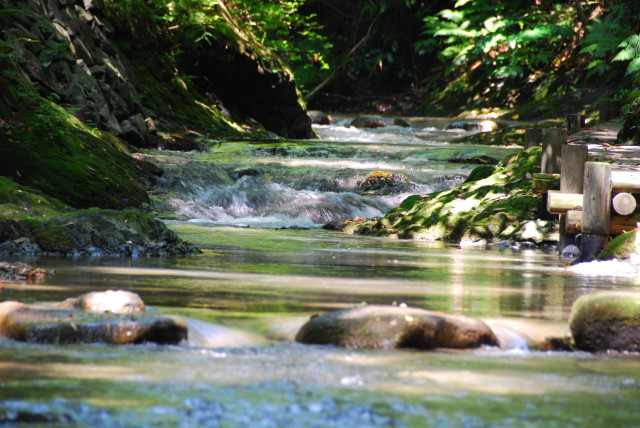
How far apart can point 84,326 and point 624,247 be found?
16.7 ft

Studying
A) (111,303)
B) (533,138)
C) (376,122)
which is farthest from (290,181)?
(376,122)

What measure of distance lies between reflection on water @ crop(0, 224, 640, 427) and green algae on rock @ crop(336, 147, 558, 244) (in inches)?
172

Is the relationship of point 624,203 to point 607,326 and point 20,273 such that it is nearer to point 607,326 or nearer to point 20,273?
point 607,326

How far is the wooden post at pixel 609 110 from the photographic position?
16.4 metres

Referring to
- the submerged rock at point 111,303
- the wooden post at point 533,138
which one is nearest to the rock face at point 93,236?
the submerged rock at point 111,303

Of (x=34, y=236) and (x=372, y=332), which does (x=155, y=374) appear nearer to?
(x=372, y=332)

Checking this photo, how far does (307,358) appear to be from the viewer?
10.3 ft

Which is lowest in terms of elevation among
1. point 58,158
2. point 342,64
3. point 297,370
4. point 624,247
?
point 297,370

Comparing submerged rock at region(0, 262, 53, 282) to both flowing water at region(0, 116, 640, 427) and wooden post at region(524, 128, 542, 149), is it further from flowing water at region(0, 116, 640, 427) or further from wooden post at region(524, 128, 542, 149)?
wooden post at region(524, 128, 542, 149)

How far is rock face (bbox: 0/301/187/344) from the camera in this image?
3.24 m

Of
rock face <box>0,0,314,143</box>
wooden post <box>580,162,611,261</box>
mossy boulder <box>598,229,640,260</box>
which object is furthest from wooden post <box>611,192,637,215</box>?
rock face <box>0,0,314,143</box>

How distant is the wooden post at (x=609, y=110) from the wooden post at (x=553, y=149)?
804 cm

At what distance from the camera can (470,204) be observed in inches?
427

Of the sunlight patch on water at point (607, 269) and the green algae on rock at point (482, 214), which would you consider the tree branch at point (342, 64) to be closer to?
the green algae on rock at point (482, 214)
